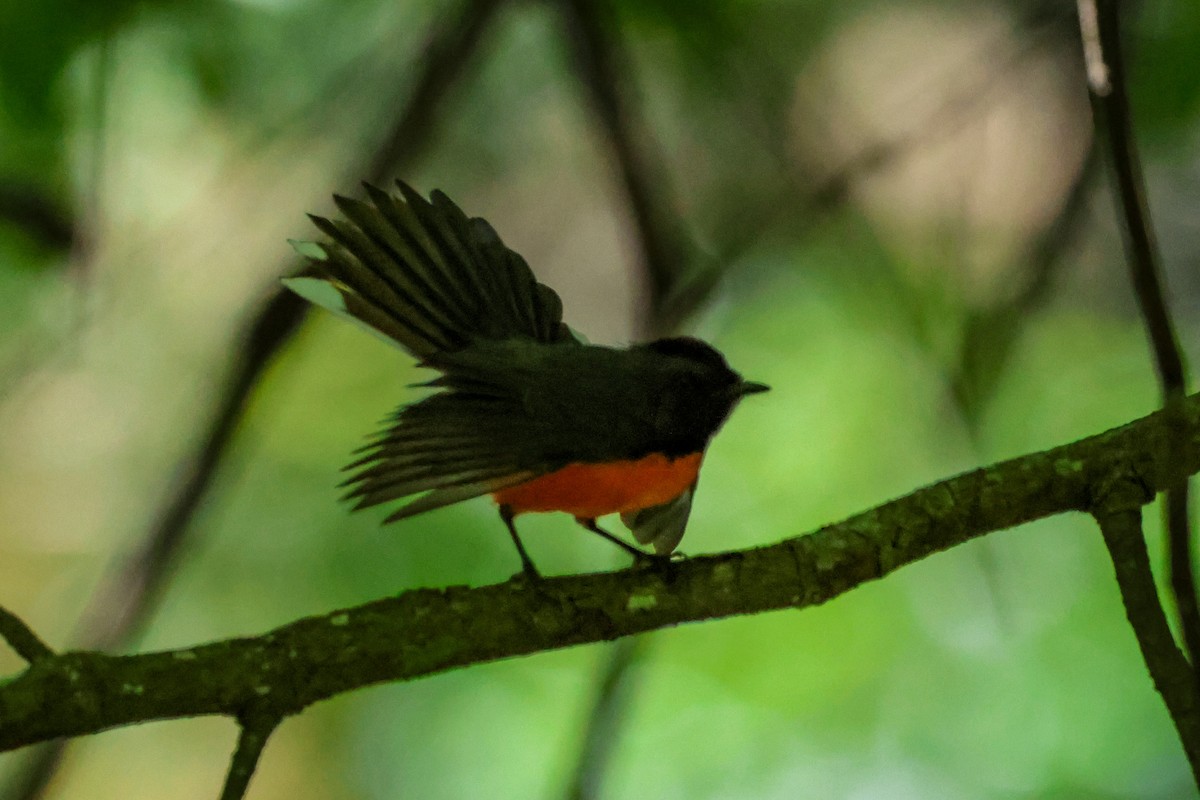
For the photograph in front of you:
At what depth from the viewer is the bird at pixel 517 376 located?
195cm

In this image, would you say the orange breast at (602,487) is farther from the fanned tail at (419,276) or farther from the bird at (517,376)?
the fanned tail at (419,276)

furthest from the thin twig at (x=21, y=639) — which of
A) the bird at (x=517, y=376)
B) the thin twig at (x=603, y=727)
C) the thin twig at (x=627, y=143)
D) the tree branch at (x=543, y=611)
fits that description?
the thin twig at (x=627, y=143)

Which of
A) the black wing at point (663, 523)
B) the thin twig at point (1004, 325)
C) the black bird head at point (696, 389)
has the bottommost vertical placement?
the black wing at point (663, 523)

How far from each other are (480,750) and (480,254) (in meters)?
1.88

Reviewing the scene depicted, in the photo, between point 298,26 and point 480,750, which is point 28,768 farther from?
point 298,26

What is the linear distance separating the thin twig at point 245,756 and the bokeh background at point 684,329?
1613mm

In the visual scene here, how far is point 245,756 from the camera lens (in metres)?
1.35

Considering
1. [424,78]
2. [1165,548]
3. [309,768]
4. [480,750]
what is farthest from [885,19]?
[309,768]

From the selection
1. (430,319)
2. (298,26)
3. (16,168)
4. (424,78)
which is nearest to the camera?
(430,319)

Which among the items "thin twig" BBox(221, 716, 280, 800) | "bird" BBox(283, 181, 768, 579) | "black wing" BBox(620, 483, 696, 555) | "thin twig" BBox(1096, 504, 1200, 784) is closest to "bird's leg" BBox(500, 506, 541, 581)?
"bird" BBox(283, 181, 768, 579)

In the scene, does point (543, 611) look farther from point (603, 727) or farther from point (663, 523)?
point (603, 727)

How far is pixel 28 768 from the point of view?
2.66 m

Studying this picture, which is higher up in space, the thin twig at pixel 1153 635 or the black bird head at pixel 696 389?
the black bird head at pixel 696 389

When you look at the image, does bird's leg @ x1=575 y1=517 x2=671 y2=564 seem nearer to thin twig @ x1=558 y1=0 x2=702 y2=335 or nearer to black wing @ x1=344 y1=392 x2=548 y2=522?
black wing @ x1=344 y1=392 x2=548 y2=522
